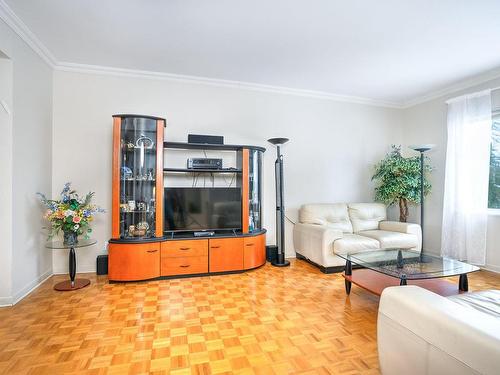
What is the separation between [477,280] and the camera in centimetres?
323

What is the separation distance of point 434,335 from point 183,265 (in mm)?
2730

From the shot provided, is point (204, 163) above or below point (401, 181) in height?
above

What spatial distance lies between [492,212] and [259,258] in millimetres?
3150

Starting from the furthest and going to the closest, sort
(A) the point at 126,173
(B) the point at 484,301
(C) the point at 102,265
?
(C) the point at 102,265 → (A) the point at 126,173 → (B) the point at 484,301

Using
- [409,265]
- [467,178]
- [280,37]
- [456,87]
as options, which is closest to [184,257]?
[409,265]

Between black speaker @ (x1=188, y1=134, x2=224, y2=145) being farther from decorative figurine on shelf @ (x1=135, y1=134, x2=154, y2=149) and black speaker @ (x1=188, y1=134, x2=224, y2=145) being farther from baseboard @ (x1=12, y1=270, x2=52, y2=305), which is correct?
baseboard @ (x1=12, y1=270, x2=52, y2=305)

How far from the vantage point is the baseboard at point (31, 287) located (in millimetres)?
2573

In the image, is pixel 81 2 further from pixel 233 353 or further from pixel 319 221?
pixel 319 221

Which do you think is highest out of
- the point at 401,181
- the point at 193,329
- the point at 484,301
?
the point at 401,181

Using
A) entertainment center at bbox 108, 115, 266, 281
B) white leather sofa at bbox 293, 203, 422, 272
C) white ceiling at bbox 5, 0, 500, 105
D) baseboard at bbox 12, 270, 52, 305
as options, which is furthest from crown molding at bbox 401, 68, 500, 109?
baseboard at bbox 12, 270, 52, 305

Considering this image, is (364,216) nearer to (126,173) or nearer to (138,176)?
(138,176)

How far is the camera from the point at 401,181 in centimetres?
414

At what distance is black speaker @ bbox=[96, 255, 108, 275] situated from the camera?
3365mm

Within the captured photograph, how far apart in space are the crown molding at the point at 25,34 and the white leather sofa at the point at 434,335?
3.66m
